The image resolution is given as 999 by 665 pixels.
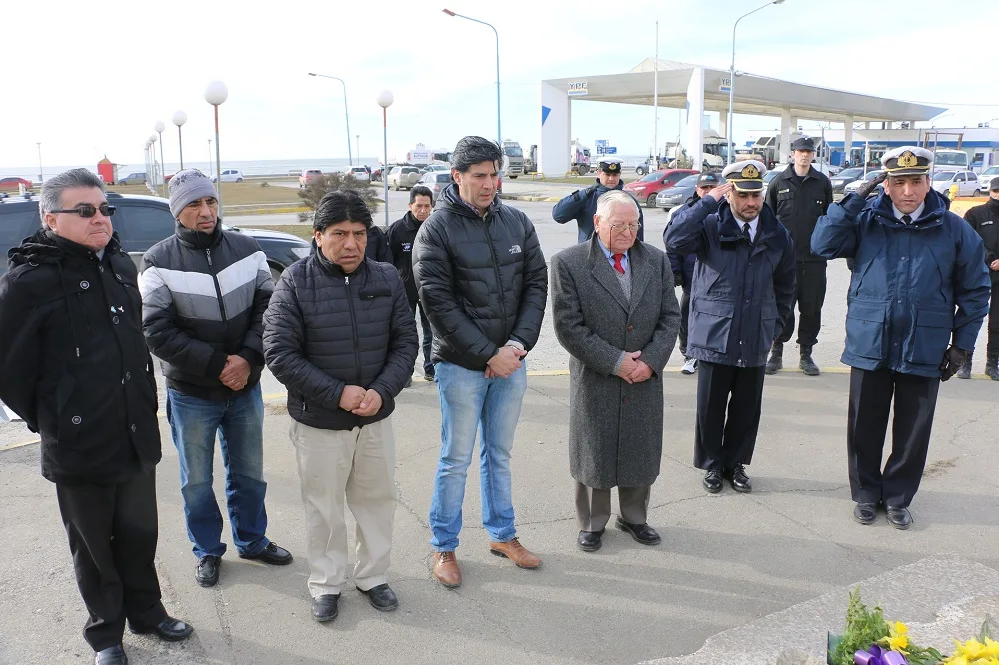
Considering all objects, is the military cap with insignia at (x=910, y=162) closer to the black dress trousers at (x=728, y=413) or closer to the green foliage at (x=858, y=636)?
the black dress trousers at (x=728, y=413)

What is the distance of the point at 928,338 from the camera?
14.1 feet

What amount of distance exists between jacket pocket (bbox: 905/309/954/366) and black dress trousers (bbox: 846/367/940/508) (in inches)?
→ 6.3

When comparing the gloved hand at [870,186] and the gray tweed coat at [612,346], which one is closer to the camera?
the gray tweed coat at [612,346]

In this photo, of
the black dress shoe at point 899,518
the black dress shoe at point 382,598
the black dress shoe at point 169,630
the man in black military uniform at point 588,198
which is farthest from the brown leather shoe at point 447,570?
the man in black military uniform at point 588,198

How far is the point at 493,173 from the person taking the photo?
3770 mm

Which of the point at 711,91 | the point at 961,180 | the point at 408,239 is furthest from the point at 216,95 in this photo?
the point at 711,91

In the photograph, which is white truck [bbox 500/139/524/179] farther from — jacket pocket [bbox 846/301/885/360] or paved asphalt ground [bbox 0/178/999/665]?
jacket pocket [bbox 846/301/885/360]

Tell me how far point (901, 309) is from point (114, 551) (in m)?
4.17

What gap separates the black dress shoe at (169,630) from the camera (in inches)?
132

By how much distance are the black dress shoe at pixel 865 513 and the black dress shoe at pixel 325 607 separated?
2.98m

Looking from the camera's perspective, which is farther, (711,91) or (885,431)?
(711,91)

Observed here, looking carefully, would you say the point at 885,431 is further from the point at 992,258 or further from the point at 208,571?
the point at 992,258

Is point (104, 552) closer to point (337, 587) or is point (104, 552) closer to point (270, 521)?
point (337, 587)

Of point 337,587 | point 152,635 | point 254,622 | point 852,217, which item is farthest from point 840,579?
point 152,635
